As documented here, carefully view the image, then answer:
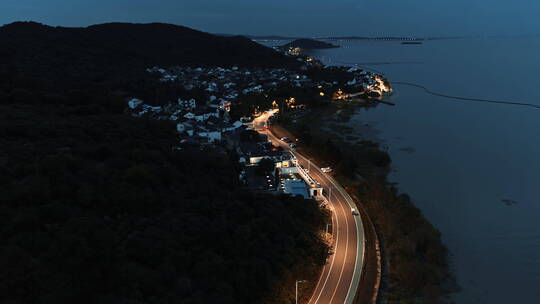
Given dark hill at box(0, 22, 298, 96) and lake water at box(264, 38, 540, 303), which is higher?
dark hill at box(0, 22, 298, 96)

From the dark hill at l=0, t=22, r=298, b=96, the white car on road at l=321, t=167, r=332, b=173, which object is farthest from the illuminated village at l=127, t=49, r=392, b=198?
the dark hill at l=0, t=22, r=298, b=96

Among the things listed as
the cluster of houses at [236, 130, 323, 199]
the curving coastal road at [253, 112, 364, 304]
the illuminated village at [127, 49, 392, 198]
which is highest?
the illuminated village at [127, 49, 392, 198]

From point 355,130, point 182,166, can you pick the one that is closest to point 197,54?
point 355,130

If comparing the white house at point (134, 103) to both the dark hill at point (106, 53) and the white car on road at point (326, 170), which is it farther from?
the white car on road at point (326, 170)

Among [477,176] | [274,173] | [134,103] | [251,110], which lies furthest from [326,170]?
[134,103]

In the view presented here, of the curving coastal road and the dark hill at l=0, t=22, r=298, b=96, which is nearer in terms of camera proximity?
the curving coastal road

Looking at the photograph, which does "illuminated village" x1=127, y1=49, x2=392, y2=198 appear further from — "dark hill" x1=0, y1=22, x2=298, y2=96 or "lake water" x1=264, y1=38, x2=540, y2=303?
"lake water" x1=264, y1=38, x2=540, y2=303

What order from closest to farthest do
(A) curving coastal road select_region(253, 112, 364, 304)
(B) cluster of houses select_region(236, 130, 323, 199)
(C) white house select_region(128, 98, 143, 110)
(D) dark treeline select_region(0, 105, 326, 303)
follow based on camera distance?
1. (D) dark treeline select_region(0, 105, 326, 303)
2. (A) curving coastal road select_region(253, 112, 364, 304)
3. (B) cluster of houses select_region(236, 130, 323, 199)
4. (C) white house select_region(128, 98, 143, 110)
